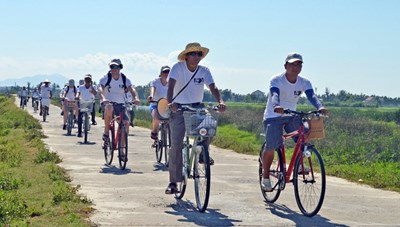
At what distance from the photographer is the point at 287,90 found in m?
8.95

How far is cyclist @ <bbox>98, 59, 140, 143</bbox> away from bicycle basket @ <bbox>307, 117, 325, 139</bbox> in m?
5.42

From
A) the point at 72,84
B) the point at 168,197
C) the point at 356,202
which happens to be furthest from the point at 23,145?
the point at 356,202

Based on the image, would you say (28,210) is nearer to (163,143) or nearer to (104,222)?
(104,222)

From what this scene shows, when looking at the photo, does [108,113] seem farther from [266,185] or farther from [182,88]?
[266,185]

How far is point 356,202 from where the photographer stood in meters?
9.80

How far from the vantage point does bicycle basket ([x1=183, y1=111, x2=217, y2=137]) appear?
28.1 feet

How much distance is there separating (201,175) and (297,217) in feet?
4.30

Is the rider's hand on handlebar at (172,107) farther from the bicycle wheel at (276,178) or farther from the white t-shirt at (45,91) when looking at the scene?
the white t-shirt at (45,91)

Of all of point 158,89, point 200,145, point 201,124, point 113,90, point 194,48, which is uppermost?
→ point 194,48

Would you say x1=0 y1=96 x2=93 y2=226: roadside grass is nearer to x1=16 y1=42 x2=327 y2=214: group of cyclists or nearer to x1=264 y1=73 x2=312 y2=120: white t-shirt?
x1=16 y1=42 x2=327 y2=214: group of cyclists

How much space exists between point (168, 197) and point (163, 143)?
434 cm

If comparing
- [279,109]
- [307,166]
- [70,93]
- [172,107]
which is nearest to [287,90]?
[279,109]

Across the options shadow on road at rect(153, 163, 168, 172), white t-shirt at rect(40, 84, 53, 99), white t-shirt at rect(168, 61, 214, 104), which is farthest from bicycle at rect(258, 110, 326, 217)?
white t-shirt at rect(40, 84, 53, 99)

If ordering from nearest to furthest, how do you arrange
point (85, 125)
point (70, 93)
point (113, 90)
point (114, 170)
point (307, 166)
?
point (307, 166) → point (114, 170) → point (113, 90) → point (85, 125) → point (70, 93)
